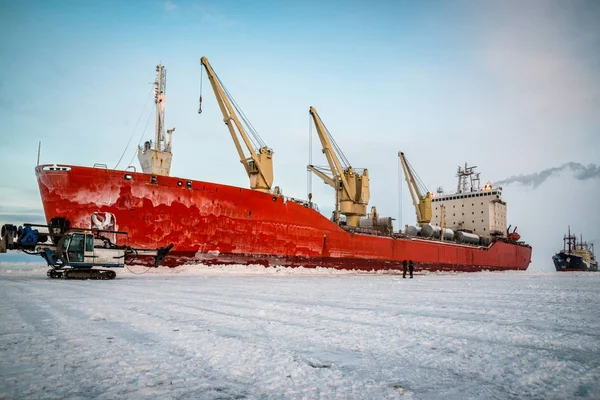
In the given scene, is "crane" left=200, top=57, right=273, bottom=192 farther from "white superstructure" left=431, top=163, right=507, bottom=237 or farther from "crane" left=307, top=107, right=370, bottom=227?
"white superstructure" left=431, top=163, right=507, bottom=237

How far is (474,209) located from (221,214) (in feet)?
129

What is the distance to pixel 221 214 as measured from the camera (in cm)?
1948

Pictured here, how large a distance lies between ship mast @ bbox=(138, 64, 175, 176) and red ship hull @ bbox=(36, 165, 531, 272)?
461 cm

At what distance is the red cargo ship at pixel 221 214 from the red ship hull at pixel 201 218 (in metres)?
0.05

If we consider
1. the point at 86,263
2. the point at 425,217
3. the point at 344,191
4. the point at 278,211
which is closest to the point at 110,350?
the point at 86,263

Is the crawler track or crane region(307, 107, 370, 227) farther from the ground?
crane region(307, 107, 370, 227)

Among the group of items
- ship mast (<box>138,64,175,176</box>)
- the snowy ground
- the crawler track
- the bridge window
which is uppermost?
ship mast (<box>138,64,175,176</box>)

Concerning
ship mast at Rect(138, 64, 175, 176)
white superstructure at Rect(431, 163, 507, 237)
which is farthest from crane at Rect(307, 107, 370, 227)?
white superstructure at Rect(431, 163, 507, 237)

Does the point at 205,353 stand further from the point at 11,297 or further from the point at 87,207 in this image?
the point at 87,207

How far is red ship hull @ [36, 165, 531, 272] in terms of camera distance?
54.3ft

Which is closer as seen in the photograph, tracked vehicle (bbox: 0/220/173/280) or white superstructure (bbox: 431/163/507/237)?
tracked vehicle (bbox: 0/220/173/280)

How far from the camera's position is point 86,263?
12.9 meters

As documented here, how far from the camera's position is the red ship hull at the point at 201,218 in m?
16.5

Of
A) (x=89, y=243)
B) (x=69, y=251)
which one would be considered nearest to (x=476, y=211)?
(x=89, y=243)
